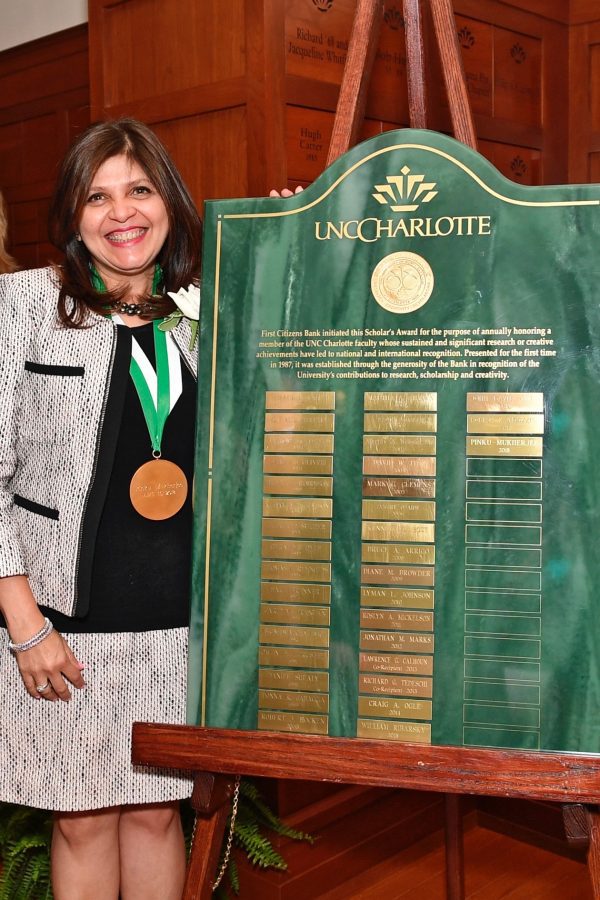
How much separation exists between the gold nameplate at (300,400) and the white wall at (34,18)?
250 cm

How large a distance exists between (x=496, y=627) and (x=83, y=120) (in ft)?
9.38

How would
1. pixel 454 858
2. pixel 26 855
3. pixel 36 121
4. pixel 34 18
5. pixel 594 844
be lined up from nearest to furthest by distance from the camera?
pixel 594 844 → pixel 454 858 → pixel 26 855 → pixel 34 18 → pixel 36 121

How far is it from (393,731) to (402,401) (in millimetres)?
462

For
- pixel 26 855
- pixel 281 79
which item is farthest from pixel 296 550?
pixel 26 855

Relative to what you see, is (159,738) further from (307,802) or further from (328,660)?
(307,802)

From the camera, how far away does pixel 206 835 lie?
1483 millimetres

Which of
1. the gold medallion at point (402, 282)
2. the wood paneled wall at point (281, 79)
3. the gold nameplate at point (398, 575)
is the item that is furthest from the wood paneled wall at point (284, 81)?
the gold nameplate at point (398, 575)

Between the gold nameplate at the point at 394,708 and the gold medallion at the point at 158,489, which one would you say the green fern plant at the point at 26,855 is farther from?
the gold nameplate at the point at 394,708

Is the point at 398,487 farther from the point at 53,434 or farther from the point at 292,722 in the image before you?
the point at 53,434

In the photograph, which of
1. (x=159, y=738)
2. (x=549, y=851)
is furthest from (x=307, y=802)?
(x=159, y=738)

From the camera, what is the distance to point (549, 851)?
2846mm

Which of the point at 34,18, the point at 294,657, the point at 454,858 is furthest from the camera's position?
the point at 34,18

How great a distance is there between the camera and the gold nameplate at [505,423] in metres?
1.32

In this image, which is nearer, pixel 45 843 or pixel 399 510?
pixel 399 510
